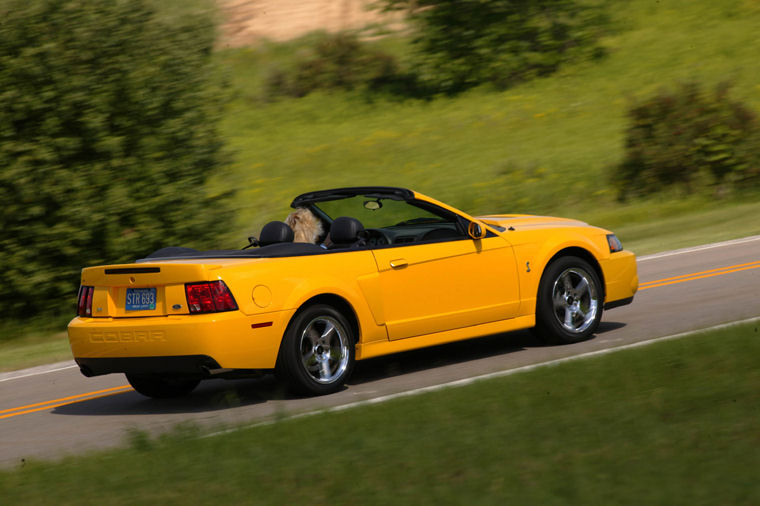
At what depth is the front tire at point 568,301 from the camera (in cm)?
957

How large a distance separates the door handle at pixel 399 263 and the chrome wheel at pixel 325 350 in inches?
27.6

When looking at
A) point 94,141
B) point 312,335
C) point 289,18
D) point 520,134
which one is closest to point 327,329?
point 312,335

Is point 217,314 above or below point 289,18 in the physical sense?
below

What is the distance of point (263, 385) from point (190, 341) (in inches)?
65.6

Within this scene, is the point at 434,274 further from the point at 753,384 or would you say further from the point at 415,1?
the point at 415,1

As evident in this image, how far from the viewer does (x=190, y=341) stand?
7797 millimetres

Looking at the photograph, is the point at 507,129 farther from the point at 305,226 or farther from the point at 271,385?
the point at 271,385

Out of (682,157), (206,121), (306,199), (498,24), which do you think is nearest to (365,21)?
(498,24)

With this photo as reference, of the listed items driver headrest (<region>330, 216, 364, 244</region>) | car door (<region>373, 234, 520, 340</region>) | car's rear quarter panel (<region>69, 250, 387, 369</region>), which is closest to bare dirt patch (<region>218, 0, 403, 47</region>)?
car door (<region>373, 234, 520, 340</region>)

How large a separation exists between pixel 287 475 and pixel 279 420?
1515mm

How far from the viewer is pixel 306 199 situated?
32.1 ft

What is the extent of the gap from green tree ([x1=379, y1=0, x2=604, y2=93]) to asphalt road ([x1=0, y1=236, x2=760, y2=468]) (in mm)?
26438

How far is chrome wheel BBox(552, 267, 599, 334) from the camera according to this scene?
973 centimetres

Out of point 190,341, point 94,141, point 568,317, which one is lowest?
point 568,317
